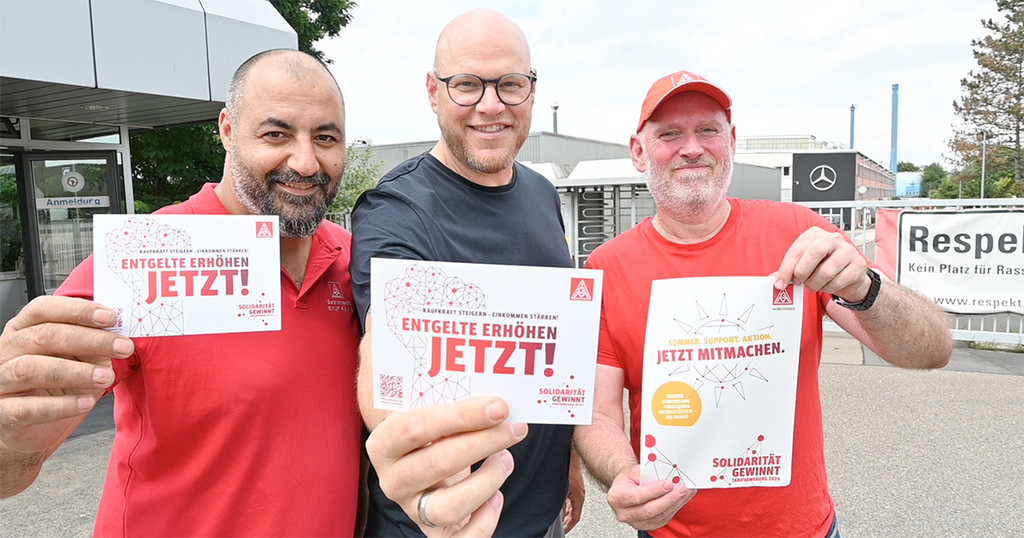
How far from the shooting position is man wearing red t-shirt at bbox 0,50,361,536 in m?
1.61

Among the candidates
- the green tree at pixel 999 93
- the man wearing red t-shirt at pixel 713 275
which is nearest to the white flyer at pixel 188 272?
the man wearing red t-shirt at pixel 713 275

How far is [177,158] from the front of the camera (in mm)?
12023

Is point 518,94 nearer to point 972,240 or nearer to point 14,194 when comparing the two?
point 972,240

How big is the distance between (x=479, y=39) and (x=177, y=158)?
476 inches

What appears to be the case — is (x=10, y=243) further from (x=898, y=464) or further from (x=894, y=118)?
(x=894, y=118)

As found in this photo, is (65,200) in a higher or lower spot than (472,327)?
higher

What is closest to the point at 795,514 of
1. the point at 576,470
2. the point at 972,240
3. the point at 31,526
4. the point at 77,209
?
the point at 576,470

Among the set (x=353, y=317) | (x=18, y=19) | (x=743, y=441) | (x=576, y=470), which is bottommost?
(x=576, y=470)

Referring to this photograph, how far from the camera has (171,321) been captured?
153 cm

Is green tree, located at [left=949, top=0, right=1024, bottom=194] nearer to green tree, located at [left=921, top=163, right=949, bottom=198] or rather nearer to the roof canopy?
the roof canopy

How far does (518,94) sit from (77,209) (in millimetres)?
8074

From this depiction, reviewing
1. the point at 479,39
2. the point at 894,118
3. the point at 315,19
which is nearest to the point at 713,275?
the point at 479,39

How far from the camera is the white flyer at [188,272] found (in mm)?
1483

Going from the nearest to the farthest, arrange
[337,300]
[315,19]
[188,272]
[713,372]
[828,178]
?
[188,272], [713,372], [337,300], [315,19], [828,178]
